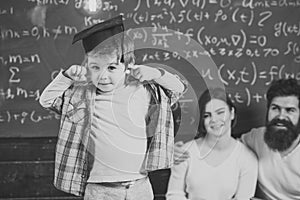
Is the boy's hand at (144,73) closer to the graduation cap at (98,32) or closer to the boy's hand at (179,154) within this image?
the graduation cap at (98,32)

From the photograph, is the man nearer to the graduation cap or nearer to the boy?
the boy

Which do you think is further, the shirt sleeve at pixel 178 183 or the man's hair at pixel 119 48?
the shirt sleeve at pixel 178 183

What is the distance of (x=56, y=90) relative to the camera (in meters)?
2.16

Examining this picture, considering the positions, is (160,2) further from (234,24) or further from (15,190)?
(15,190)

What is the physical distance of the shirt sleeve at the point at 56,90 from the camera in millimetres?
2160

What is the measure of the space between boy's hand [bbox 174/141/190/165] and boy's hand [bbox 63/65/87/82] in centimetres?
38

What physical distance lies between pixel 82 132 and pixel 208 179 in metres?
0.46

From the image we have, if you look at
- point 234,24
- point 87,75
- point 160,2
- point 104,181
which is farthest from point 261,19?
point 104,181

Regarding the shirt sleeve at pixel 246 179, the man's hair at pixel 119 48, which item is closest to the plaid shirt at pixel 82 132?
the man's hair at pixel 119 48

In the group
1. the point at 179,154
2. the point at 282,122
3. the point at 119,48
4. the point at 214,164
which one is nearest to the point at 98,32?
the point at 119,48

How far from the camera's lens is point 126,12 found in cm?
223

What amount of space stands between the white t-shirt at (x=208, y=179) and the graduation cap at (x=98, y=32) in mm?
450

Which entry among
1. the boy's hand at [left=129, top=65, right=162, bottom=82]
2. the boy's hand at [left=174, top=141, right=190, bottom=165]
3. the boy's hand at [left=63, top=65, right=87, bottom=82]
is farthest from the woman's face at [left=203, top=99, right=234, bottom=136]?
the boy's hand at [left=63, top=65, right=87, bottom=82]

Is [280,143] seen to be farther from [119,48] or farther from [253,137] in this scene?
[119,48]
